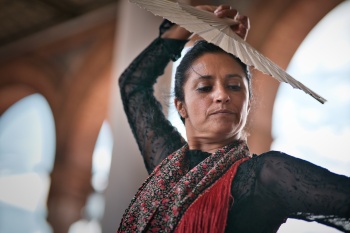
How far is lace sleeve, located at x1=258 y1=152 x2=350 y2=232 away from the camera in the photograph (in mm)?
1196

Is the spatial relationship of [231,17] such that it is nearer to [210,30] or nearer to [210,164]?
→ [210,30]

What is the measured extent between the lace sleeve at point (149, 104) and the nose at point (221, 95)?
0.74 feet

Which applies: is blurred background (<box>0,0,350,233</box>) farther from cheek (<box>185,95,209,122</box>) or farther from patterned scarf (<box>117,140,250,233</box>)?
patterned scarf (<box>117,140,250,233</box>)

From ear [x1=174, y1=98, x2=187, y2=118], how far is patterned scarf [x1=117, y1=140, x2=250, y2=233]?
147 millimetres

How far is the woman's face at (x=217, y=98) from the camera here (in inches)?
59.4

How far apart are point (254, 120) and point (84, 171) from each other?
2791 mm

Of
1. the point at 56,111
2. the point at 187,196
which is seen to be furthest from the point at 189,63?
the point at 56,111

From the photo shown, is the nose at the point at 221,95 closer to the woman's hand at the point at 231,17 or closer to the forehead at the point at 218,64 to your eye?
the forehead at the point at 218,64

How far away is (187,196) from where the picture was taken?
4.59ft

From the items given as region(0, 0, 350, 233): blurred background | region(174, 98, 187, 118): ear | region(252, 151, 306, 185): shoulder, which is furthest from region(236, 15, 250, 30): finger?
region(0, 0, 350, 233): blurred background

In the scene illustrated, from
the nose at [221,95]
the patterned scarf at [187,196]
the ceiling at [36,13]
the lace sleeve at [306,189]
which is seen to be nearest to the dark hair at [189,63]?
the nose at [221,95]

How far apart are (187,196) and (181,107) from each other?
38 centimetres

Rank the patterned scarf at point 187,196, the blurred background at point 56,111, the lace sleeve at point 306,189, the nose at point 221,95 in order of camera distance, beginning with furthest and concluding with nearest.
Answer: the blurred background at point 56,111 → the nose at point 221,95 → the patterned scarf at point 187,196 → the lace sleeve at point 306,189

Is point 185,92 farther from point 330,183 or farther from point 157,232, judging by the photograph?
point 330,183
